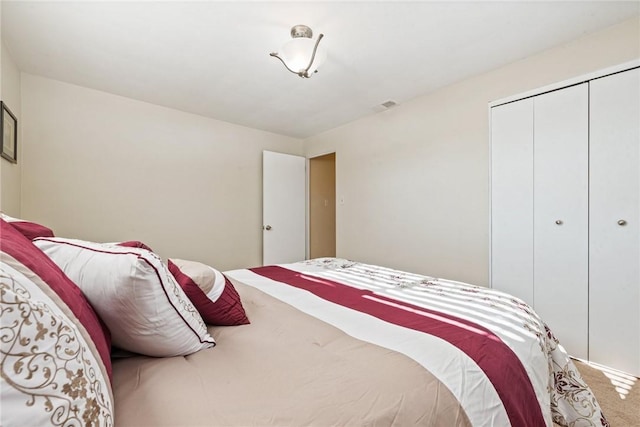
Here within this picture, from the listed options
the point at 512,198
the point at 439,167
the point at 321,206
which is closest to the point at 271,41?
the point at 439,167

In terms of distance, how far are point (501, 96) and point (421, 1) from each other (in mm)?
1342

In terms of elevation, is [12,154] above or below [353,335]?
above

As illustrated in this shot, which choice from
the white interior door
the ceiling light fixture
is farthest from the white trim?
the white interior door

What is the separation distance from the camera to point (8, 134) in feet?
7.48

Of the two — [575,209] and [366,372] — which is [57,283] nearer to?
[366,372]

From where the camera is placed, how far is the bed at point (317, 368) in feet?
2.12

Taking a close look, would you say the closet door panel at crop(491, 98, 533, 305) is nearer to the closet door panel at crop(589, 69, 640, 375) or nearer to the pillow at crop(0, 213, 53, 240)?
the closet door panel at crop(589, 69, 640, 375)

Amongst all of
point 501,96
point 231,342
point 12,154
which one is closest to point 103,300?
point 231,342

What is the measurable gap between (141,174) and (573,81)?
4.25 m

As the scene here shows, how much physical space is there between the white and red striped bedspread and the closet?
3.72 ft

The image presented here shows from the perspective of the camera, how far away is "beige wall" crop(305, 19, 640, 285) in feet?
7.64

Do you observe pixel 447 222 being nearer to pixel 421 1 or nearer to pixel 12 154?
pixel 421 1

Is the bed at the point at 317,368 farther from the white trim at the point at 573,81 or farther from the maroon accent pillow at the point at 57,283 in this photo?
the white trim at the point at 573,81

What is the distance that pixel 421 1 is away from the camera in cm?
180
